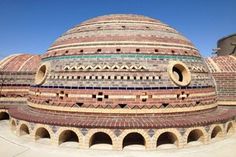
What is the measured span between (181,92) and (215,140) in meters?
3.77

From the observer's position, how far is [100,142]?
15539 millimetres

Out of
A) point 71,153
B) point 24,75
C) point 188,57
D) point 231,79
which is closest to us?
point 71,153

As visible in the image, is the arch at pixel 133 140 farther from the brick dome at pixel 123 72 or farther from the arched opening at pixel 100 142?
the brick dome at pixel 123 72

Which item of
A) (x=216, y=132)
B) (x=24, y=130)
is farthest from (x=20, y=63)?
(x=216, y=132)

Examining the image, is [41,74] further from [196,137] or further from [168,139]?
[196,137]

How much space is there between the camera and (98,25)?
2030 cm

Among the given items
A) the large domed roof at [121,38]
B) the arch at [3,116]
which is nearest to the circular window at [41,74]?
the large domed roof at [121,38]

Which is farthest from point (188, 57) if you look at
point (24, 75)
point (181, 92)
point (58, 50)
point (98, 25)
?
point (24, 75)

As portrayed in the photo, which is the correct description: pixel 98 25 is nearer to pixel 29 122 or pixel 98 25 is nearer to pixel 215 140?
pixel 29 122

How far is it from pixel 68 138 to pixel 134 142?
4.24 metres

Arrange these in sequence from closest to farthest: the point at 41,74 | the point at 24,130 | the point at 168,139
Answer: the point at 168,139 < the point at 24,130 < the point at 41,74

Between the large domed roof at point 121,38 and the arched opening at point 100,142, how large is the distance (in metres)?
5.87

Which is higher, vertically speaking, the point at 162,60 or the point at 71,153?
the point at 162,60

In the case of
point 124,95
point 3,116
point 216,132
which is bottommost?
point 216,132
